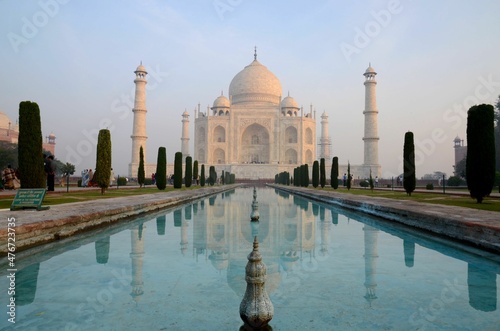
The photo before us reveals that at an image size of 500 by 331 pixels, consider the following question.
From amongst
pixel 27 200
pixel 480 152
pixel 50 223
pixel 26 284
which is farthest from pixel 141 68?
pixel 26 284

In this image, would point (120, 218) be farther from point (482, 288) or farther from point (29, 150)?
point (482, 288)

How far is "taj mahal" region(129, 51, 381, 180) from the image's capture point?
38844 mm

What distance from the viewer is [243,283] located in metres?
3.12

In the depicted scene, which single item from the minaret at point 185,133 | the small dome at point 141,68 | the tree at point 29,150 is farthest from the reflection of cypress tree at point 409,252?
the minaret at point 185,133

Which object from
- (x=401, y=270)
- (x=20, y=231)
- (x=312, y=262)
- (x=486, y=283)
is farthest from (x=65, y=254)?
(x=486, y=283)

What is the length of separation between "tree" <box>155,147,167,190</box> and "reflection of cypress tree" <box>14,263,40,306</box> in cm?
1436

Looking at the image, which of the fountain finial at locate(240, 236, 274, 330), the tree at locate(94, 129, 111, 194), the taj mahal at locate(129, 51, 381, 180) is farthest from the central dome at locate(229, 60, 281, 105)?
Result: the fountain finial at locate(240, 236, 274, 330)

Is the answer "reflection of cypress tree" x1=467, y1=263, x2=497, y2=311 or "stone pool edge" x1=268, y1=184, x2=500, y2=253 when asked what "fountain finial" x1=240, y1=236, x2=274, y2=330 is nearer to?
"reflection of cypress tree" x1=467, y1=263, x2=497, y2=311

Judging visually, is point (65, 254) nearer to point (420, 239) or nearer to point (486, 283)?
point (486, 283)

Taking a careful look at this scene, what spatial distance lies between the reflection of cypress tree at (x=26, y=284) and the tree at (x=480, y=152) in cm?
905

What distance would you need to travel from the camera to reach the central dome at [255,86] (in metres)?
48.0

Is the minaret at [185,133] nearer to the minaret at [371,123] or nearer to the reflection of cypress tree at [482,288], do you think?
the minaret at [371,123]

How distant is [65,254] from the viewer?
13.8 feet

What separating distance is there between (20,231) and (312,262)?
3.29 metres
